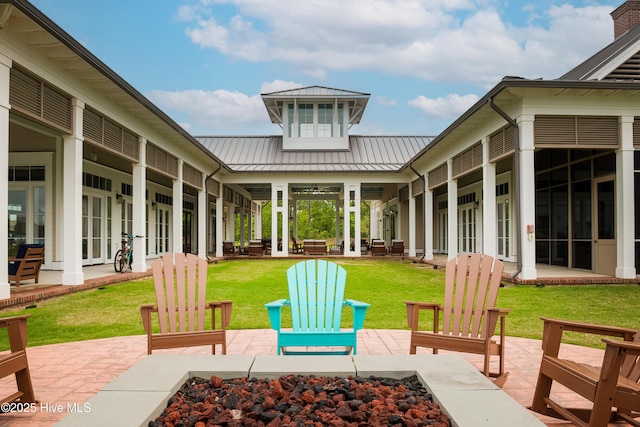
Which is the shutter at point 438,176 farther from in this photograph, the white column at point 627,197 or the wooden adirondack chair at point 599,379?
the wooden adirondack chair at point 599,379

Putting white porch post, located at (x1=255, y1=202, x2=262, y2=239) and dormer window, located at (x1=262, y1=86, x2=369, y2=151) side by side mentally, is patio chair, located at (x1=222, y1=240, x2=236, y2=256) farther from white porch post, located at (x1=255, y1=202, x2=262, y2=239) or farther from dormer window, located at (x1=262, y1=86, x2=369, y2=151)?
white porch post, located at (x1=255, y1=202, x2=262, y2=239)

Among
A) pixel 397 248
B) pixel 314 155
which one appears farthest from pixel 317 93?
pixel 397 248

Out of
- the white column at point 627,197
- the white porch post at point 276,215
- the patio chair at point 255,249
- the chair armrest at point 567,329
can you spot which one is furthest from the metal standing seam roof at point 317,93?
the chair armrest at point 567,329

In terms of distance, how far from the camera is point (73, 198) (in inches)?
313

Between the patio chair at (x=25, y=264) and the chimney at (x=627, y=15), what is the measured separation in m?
15.7

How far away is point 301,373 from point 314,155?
1856 centimetres

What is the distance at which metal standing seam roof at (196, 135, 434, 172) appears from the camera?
19.0 metres

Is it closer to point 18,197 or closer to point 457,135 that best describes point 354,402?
point 457,135

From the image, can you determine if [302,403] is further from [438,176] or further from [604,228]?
[438,176]

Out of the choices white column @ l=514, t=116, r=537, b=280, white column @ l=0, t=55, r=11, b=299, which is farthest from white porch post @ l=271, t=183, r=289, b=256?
white column @ l=0, t=55, r=11, b=299

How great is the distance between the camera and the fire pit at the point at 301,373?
192cm

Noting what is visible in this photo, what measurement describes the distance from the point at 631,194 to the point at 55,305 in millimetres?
9958

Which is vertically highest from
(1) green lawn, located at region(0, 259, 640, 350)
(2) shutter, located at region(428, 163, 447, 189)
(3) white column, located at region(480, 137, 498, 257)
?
(2) shutter, located at region(428, 163, 447, 189)

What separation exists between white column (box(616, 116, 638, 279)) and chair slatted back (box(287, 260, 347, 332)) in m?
7.57
